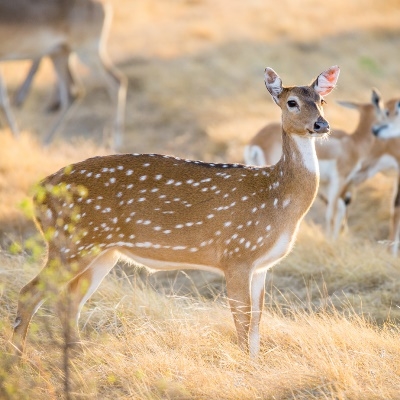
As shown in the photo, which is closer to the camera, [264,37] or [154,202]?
[154,202]

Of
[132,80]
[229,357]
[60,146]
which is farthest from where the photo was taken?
[132,80]

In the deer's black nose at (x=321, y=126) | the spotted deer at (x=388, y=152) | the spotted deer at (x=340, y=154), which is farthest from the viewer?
the spotted deer at (x=388, y=152)

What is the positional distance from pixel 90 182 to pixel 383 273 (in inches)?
112

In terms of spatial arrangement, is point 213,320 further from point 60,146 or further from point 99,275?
point 60,146

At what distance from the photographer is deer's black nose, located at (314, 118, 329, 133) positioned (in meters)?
5.64

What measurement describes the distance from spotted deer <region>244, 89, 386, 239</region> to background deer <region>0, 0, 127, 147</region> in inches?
141

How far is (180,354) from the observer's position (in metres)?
5.56

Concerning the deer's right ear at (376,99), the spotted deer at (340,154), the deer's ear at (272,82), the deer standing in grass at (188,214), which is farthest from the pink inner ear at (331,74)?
the deer's right ear at (376,99)

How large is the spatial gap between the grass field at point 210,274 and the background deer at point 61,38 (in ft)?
2.33

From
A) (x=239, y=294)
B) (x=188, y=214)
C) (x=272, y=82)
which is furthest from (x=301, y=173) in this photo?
(x=239, y=294)

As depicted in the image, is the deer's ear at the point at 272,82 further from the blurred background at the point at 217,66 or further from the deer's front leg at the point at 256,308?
the blurred background at the point at 217,66

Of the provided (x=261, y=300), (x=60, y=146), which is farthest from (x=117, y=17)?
(x=261, y=300)

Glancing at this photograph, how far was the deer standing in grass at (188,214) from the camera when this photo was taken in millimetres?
5691

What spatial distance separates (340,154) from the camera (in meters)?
10.4
